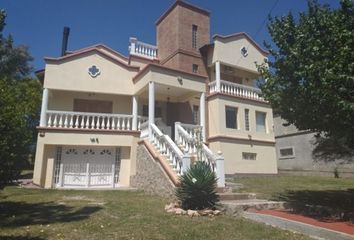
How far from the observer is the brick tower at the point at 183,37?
2112cm

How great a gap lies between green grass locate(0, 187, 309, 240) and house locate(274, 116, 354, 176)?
1627 centimetres

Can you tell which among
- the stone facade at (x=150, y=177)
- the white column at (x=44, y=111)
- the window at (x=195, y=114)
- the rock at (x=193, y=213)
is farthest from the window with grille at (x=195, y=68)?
the rock at (x=193, y=213)

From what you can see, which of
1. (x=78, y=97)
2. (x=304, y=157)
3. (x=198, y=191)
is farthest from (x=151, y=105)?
(x=304, y=157)

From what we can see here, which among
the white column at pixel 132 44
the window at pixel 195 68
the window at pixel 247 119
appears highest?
the white column at pixel 132 44

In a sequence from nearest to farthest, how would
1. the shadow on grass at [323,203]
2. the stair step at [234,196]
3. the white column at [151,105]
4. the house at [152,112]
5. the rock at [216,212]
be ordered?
the shadow on grass at [323,203] < the rock at [216,212] < the stair step at [234,196] < the white column at [151,105] < the house at [152,112]

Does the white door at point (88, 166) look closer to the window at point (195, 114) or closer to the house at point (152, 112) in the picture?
the house at point (152, 112)

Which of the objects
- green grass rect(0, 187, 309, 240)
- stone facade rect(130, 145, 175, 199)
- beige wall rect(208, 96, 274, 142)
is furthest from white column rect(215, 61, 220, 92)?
green grass rect(0, 187, 309, 240)

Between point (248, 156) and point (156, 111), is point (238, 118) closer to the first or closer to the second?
point (248, 156)

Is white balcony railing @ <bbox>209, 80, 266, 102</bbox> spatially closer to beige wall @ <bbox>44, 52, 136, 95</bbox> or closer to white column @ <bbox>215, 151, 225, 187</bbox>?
beige wall @ <bbox>44, 52, 136, 95</bbox>

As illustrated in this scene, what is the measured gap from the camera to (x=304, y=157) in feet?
84.0

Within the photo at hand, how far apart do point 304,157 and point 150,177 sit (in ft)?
52.2

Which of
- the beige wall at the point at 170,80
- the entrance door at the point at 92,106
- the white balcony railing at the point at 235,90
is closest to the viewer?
the beige wall at the point at 170,80

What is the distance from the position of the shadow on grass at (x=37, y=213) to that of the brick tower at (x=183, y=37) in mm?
12692

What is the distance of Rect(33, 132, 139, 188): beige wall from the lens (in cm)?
1628
